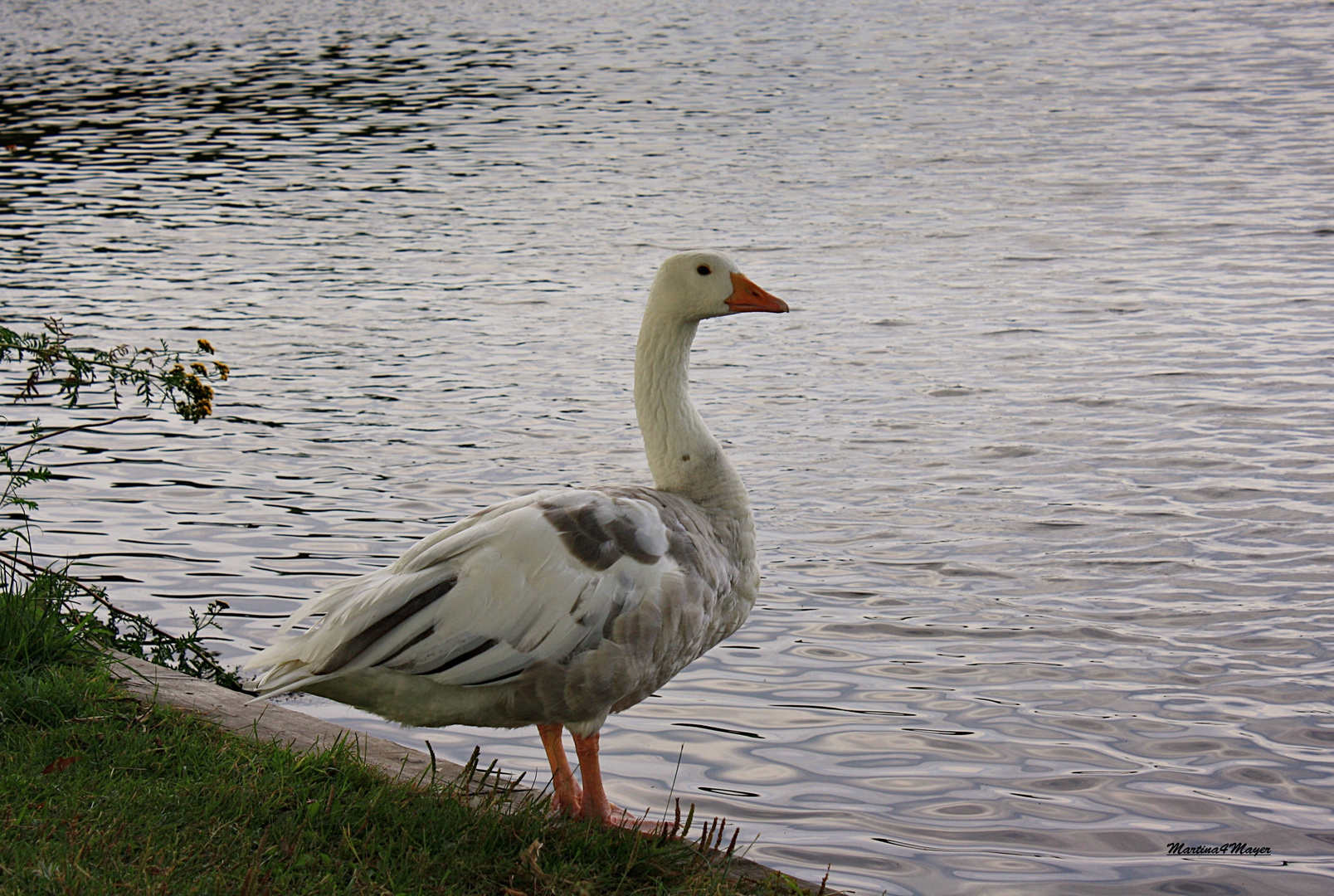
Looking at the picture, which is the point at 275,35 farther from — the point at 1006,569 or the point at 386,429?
the point at 1006,569

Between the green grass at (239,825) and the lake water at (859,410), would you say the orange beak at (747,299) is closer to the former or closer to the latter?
the lake water at (859,410)

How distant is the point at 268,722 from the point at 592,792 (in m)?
1.53

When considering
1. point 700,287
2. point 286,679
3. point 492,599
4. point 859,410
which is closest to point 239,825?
point 286,679

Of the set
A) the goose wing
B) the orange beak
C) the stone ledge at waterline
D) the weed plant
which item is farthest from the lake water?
the orange beak

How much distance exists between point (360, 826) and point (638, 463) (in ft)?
19.4

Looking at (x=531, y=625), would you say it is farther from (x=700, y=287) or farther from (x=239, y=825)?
(x=700, y=287)

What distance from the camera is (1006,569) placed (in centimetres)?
848

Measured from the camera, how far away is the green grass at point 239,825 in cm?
422

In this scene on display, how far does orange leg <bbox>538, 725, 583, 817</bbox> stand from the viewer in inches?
205

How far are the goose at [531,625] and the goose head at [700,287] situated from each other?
101cm

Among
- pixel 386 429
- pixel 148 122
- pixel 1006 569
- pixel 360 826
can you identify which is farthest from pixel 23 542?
pixel 148 122

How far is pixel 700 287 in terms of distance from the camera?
20.1 ft

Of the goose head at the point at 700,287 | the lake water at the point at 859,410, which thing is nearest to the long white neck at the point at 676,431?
the goose head at the point at 700,287

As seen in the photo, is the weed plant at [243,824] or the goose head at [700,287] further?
the goose head at [700,287]
